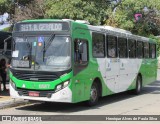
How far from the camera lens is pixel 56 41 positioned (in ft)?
41.8

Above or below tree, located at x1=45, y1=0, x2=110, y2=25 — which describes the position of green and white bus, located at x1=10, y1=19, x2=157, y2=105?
below

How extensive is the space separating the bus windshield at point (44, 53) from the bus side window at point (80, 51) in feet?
1.09

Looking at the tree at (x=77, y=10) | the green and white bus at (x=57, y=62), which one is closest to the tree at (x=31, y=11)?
the tree at (x=77, y=10)

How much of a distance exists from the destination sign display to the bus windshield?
264 millimetres

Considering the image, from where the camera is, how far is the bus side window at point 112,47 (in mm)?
15602

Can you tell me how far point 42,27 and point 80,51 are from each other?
1.43 metres

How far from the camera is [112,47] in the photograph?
1594 centimetres

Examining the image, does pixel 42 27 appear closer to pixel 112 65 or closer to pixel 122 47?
pixel 112 65

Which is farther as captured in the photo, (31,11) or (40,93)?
(31,11)

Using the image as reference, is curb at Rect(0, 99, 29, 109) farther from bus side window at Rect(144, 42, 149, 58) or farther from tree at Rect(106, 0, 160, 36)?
tree at Rect(106, 0, 160, 36)

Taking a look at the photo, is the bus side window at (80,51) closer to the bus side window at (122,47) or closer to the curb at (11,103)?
the curb at (11,103)

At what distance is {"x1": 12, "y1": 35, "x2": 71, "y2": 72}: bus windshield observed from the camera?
41.0ft

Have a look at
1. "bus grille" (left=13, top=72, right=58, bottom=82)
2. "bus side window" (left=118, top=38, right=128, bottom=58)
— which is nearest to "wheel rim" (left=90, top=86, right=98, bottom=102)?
"bus grille" (left=13, top=72, right=58, bottom=82)

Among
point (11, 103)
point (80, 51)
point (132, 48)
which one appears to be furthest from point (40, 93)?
point (132, 48)
